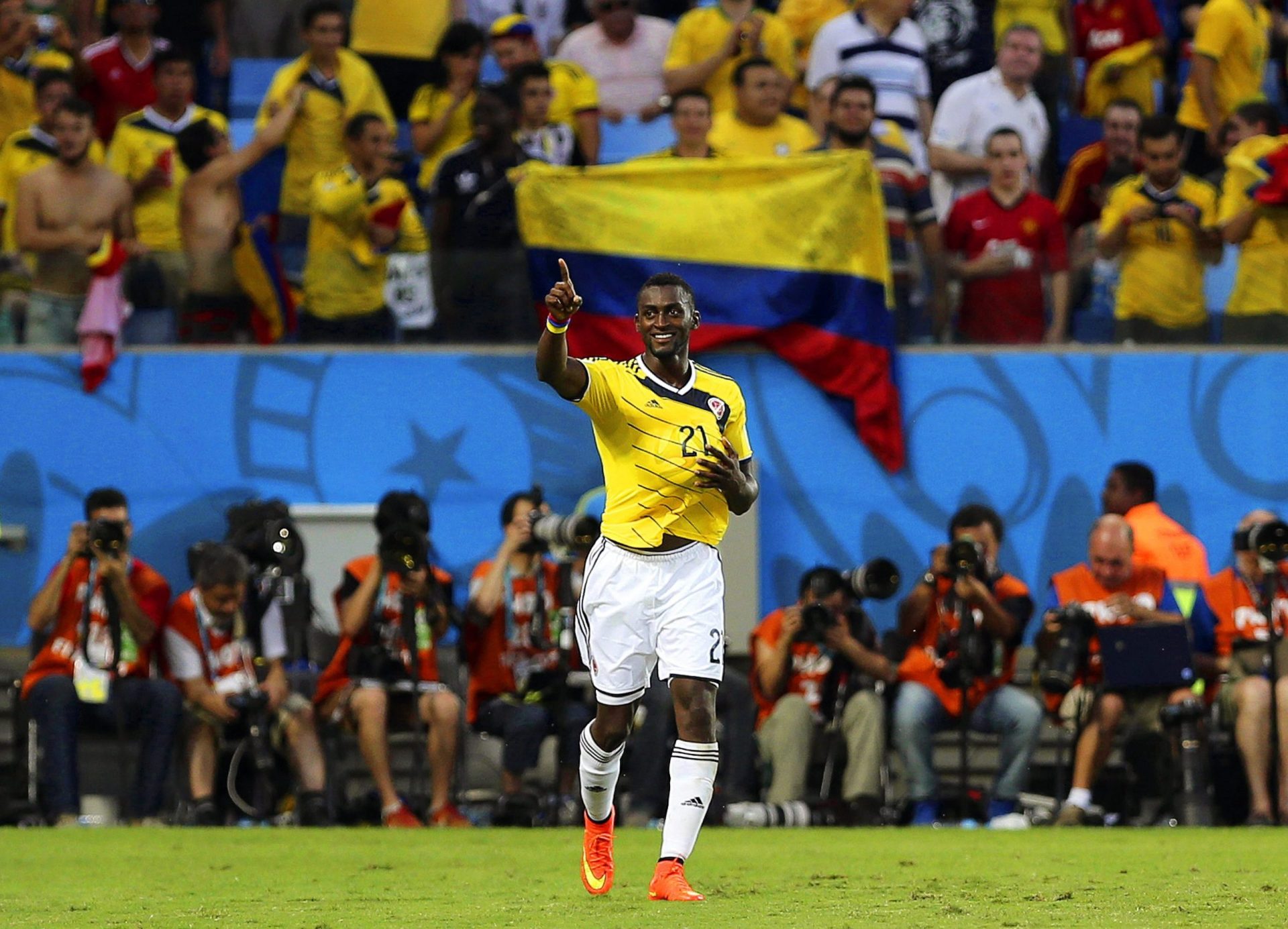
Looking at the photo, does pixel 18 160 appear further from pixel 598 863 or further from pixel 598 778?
pixel 598 863

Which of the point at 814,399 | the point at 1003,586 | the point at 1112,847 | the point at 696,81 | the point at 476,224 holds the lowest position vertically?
the point at 1112,847

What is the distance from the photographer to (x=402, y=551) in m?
12.1

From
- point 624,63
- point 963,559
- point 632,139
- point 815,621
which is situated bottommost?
point 815,621

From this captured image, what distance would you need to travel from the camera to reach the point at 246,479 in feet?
46.0

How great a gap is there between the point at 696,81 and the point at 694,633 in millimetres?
8421

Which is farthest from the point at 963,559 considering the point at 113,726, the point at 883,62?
the point at 113,726

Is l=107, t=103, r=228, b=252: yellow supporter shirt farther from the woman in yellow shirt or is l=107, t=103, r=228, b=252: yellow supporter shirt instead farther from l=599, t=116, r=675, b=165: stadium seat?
l=599, t=116, r=675, b=165: stadium seat

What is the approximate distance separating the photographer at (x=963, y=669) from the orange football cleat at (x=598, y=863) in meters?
Answer: 4.39

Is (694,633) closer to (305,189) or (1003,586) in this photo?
(1003,586)

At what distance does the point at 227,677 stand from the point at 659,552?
5.09 metres

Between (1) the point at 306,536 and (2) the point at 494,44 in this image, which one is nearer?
(1) the point at 306,536

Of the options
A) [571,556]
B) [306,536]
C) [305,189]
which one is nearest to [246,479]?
[306,536]

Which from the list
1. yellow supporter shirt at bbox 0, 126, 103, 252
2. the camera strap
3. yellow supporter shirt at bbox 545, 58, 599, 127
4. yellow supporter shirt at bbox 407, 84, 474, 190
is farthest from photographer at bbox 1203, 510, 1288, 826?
yellow supporter shirt at bbox 0, 126, 103, 252

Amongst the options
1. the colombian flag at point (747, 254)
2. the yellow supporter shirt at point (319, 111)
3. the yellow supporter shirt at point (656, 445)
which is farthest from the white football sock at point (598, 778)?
the yellow supporter shirt at point (319, 111)
